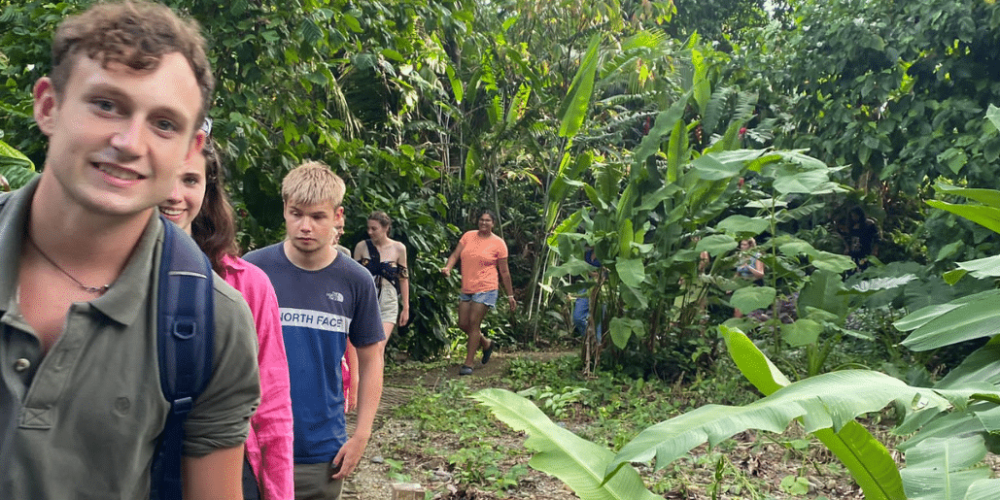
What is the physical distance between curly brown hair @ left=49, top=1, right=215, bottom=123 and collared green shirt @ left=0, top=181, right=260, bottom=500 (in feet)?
0.65

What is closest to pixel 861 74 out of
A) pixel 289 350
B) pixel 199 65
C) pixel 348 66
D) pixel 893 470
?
pixel 348 66

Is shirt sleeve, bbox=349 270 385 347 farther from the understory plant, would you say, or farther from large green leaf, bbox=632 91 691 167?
large green leaf, bbox=632 91 691 167

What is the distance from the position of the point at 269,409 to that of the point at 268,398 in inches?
1.1

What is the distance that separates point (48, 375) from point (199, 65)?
506 millimetres

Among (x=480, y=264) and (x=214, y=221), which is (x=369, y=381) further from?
(x=480, y=264)

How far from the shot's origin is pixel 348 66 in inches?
402

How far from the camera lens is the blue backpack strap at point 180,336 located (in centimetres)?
130

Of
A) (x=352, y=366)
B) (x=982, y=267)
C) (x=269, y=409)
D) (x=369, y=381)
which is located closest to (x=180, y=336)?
(x=269, y=409)

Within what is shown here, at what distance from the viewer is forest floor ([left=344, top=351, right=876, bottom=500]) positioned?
191 inches

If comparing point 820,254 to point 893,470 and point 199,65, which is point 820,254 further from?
point 199,65

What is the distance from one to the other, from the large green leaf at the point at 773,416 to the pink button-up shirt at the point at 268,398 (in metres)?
0.80

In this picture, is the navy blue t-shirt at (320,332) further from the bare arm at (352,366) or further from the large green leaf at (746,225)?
the large green leaf at (746,225)

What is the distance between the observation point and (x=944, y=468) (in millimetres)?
2840

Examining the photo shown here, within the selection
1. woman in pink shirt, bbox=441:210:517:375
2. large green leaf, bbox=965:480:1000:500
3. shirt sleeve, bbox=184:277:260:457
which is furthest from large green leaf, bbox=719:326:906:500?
woman in pink shirt, bbox=441:210:517:375
